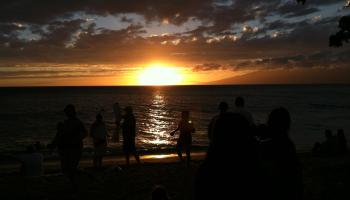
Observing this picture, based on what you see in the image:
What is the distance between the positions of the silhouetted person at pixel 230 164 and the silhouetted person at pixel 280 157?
0.94 m

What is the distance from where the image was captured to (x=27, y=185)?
10062mm

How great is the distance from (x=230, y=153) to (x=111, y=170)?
9967mm

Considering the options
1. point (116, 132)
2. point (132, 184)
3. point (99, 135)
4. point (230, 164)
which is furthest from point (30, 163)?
point (230, 164)

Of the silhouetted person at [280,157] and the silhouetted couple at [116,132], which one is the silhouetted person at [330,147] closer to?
the silhouetted couple at [116,132]

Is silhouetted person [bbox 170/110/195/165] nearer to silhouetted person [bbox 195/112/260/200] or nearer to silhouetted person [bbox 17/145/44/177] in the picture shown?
silhouetted person [bbox 17/145/44/177]

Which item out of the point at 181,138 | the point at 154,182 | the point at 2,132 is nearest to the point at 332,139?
the point at 181,138

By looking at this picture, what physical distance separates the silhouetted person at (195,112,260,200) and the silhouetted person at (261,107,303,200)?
937 millimetres

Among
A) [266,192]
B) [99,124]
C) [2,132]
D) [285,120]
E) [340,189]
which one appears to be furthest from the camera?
[2,132]

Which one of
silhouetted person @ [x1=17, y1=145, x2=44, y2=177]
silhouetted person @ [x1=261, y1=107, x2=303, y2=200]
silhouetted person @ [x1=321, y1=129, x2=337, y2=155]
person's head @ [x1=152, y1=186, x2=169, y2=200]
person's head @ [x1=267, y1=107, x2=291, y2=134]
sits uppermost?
person's head @ [x1=267, y1=107, x2=291, y2=134]

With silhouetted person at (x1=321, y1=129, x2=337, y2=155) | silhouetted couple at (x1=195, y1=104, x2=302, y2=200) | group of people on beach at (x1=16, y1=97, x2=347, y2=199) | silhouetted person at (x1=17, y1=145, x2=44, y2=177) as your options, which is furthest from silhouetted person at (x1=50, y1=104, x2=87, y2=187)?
silhouetted person at (x1=321, y1=129, x2=337, y2=155)

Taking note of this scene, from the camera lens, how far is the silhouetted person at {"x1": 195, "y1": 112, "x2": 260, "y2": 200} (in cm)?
281

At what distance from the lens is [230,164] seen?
2814 mm

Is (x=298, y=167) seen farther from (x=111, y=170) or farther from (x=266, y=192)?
(x=111, y=170)

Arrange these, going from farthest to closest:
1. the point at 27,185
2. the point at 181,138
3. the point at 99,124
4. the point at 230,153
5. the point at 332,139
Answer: the point at 332,139, the point at 181,138, the point at 99,124, the point at 27,185, the point at 230,153
